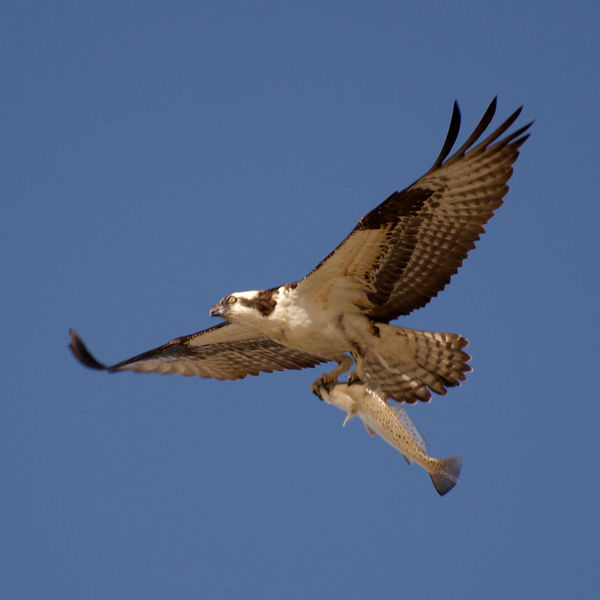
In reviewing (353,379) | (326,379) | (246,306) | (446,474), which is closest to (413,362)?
(353,379)

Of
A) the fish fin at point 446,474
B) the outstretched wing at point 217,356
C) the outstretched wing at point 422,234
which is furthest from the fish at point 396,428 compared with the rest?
the outstretched wing at point 217,356

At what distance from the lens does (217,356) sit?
11266 mm

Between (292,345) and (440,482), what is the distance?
1.75 meters

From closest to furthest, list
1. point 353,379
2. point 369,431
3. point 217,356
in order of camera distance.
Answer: point 369,431 < point 353,379 < point 217,356

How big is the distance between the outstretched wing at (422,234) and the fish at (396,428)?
83 centimetres

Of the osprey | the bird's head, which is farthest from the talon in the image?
the bird's head

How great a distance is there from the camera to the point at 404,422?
899 centimetres

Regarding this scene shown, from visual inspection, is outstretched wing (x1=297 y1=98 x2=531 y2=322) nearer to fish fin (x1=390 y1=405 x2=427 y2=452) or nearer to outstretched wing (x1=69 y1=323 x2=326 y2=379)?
fish fin (x1=390 y1=405 x2=427 y2=452)

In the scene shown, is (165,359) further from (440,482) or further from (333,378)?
(440,482)

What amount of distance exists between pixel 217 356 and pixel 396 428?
2.85m

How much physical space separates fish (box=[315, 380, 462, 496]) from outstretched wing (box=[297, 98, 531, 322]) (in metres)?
0.83

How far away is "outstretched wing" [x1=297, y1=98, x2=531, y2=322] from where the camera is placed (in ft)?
29.3

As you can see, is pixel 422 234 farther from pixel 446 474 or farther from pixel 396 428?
pixel 446 474

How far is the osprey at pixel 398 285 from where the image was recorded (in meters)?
8.99
